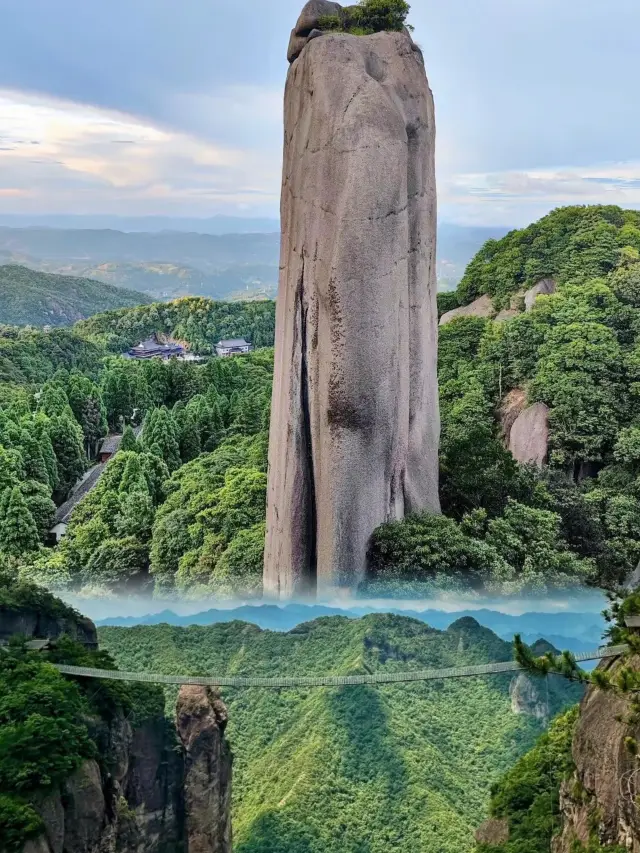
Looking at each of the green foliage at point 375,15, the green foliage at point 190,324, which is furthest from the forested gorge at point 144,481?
the green foliage at point 190,324

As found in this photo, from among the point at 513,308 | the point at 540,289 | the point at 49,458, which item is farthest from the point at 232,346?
the point at 49,458

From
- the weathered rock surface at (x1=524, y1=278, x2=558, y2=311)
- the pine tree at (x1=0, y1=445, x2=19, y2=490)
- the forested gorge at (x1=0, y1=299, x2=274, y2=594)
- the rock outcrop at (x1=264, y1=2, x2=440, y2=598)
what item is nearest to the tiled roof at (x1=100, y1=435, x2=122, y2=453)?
the forested gorge at (x1=0, y1=299, x2=274, y2=594)

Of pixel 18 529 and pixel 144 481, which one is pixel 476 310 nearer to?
pixel 144 481

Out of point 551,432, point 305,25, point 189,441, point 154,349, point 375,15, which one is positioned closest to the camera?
point 305,25

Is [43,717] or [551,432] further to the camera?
[551,432]

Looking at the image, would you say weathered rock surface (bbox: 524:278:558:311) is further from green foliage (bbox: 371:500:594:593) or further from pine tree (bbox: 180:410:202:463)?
green foliage (bbox: 371:500:594:593)

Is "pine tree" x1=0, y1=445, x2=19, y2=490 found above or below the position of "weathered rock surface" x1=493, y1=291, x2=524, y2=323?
below
